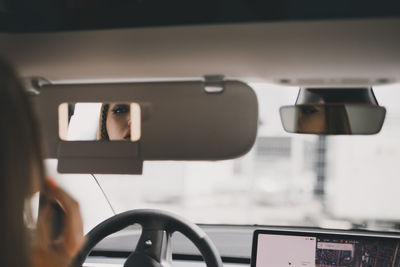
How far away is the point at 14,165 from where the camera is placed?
33.1 inches

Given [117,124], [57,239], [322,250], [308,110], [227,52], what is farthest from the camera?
[322,250]

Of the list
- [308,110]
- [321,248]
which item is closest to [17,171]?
[308,110]

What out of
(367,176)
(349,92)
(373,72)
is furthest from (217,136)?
(367,176)

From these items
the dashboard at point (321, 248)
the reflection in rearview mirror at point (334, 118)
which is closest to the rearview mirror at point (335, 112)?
the reflection in rearview mirror at point (334, 118)

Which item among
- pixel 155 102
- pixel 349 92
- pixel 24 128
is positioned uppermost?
pixel 349 92

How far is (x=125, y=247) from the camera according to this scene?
110 inches

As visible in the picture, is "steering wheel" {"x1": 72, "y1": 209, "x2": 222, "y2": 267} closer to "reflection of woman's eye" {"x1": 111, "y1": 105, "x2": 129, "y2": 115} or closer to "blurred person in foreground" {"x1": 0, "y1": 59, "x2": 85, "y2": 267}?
"reflection of woman's eye" {"x1": 111, "y1": 105, "x2": 129, "y2": 115}

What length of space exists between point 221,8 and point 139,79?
1.99 feet

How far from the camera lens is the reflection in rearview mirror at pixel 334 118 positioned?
1.82 metres

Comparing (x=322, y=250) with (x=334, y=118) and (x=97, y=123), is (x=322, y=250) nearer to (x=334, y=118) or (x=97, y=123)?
(x=334, y=118)

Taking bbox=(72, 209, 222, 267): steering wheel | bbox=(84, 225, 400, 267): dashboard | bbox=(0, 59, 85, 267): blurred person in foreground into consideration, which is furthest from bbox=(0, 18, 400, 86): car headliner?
bbox=(84, 225, 400, 267): dashboard

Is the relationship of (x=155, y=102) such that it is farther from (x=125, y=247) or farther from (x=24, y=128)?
(x=125, y=247)

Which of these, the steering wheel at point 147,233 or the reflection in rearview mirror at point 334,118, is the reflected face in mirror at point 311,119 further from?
the steering wheel at point 147,233

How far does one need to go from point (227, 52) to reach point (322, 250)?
120 centimetres
